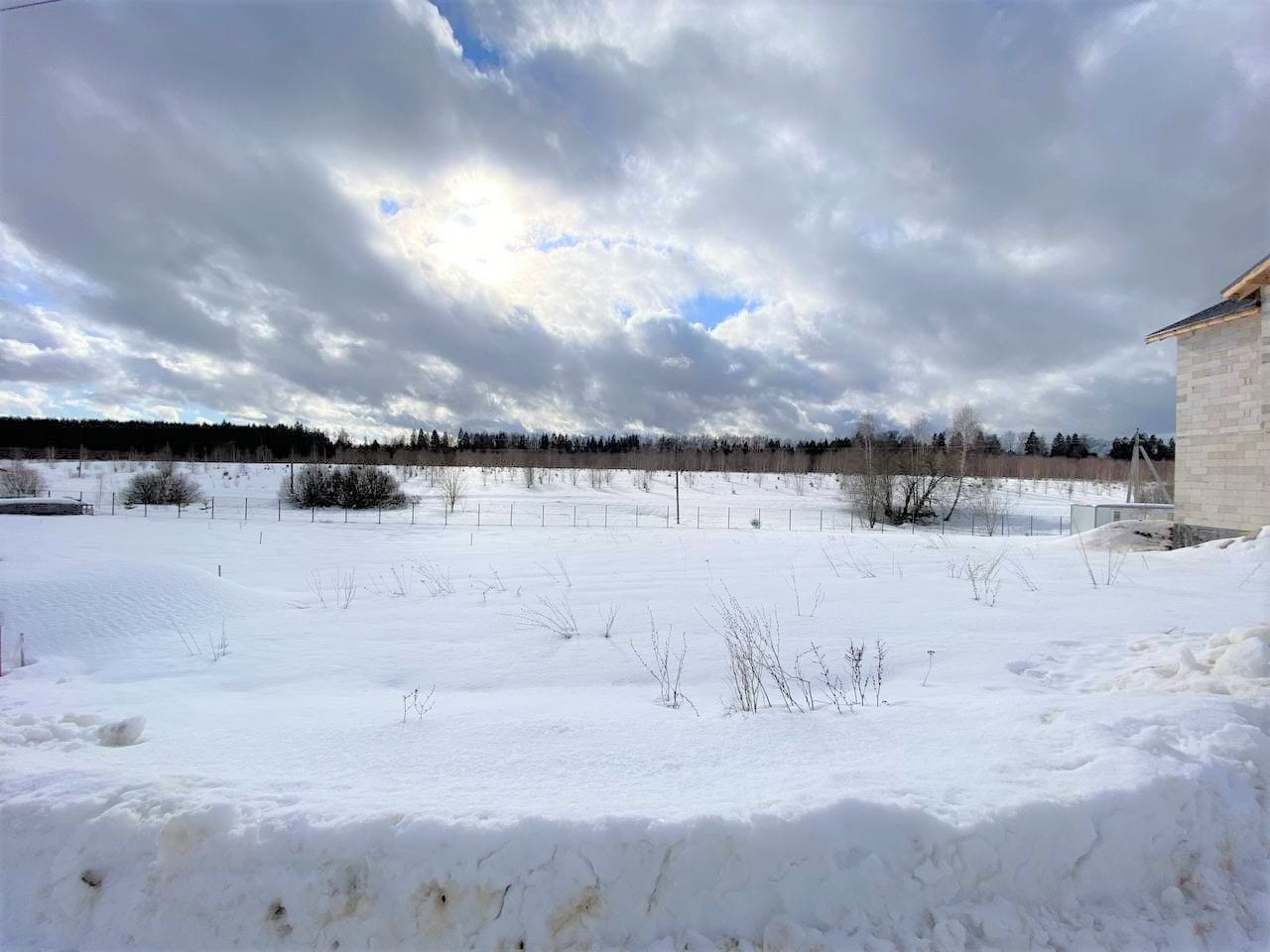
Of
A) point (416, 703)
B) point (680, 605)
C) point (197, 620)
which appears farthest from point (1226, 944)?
point (197, 620)

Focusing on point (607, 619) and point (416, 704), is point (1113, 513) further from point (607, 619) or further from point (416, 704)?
Result: point (416, 704)

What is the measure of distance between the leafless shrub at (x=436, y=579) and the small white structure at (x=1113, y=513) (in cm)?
2048

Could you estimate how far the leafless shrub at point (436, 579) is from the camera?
9.82 meters

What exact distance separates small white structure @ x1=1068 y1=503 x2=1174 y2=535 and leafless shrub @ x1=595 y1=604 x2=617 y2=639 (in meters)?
18.6

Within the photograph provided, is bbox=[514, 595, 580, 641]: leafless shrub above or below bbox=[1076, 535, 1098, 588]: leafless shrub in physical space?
below

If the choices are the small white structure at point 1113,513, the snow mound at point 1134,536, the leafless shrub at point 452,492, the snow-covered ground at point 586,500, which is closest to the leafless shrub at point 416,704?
the snow mound at point 1134,536

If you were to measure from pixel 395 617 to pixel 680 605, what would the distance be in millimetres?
4143

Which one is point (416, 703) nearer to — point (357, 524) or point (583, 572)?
point (583, 572)

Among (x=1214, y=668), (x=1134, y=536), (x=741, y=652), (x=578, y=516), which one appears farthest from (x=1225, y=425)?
(x=578, y=516)

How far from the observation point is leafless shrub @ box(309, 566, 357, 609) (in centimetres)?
901

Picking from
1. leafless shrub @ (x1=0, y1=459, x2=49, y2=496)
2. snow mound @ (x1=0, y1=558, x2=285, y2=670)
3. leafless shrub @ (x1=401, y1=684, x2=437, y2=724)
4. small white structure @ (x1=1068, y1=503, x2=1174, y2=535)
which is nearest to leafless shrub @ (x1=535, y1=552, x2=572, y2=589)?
snow mound @ (x1=0, y1=558, x2=285, y2=670)

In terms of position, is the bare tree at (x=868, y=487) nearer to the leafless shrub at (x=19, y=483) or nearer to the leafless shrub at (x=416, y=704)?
the leafless shrub at (x=416, y=704)

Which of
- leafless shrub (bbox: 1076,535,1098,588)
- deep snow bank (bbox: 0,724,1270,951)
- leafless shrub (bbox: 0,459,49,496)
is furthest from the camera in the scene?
leafless shrub (bbox: 0,459,49,496)

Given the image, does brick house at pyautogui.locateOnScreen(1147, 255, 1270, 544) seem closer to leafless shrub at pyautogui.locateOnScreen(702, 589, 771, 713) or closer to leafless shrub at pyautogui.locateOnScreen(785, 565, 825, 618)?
leafless shrub at pyautogui.locateOnScreen(785, 565, 825, 618)
